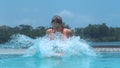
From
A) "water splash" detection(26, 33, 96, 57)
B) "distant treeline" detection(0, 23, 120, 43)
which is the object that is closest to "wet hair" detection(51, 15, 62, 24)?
"water splash" detection(26, 33, 96, 57)

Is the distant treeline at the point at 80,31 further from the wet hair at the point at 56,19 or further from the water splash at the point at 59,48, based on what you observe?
the wet hair at the point at 56,19

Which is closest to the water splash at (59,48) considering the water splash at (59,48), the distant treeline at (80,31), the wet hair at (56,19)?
the water splash at (59,48)

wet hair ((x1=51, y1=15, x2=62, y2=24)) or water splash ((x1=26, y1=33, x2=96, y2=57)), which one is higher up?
wet hair ((x1=51, y1=15, x2=62, y2=24))

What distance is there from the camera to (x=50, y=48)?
951cm

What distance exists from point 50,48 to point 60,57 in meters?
0.54

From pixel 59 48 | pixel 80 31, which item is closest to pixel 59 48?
→ pixel 59 48

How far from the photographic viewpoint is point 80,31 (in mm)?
23922

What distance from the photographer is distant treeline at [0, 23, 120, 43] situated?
26.7 m

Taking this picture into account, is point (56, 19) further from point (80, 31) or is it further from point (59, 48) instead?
point (80, 31)

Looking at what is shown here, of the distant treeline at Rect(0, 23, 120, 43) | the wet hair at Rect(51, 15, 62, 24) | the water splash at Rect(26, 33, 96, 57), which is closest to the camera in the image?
the wet hair at Rect(51, 15, 62, 24)

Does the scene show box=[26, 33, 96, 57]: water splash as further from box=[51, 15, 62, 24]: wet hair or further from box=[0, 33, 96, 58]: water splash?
box=[51, 15, 62, 24]: wet hair

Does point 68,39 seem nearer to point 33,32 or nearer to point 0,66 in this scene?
point 0,66

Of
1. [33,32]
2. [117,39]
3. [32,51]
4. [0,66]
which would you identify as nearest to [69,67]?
[0,66]

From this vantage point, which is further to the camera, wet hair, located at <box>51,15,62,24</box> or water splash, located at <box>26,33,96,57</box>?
water splash, located at <box>26,33,96,57</box>
